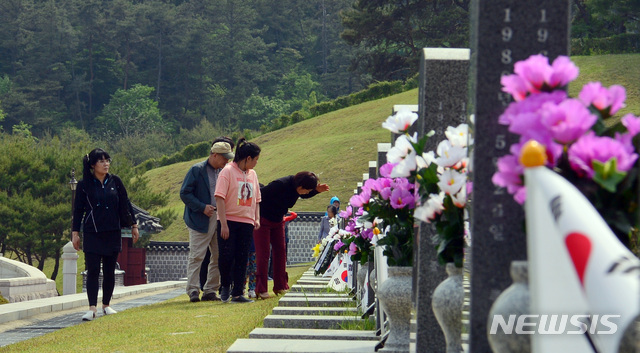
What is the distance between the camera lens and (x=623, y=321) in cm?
209

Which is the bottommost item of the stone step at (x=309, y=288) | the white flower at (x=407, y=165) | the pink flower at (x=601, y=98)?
the stone step at (x=309, y=288)

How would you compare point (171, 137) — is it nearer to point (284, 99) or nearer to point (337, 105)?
point (284, 99)

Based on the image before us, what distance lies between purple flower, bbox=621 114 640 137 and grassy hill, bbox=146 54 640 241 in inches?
1214

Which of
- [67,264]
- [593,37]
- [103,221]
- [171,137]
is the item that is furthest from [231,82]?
[103,221]

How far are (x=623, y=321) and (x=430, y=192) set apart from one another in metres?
1.74

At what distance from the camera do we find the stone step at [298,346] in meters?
4.33

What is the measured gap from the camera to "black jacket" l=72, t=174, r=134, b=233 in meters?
8.38

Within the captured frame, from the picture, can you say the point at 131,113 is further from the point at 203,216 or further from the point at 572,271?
the point at 572,271

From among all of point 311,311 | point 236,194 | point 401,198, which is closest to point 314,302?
point 311,311

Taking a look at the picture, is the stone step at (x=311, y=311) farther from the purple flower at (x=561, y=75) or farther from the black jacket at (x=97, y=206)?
the purple flower at (x=561, y=75)

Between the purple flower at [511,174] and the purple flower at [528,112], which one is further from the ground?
the purple flower at [528,112]

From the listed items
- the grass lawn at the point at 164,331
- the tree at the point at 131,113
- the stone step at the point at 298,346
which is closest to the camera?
the stone step at the point at 298,346

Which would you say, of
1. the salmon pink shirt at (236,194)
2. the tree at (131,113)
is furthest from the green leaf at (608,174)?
the tree at (131,113)

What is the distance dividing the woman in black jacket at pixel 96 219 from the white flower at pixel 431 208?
5317 mm
